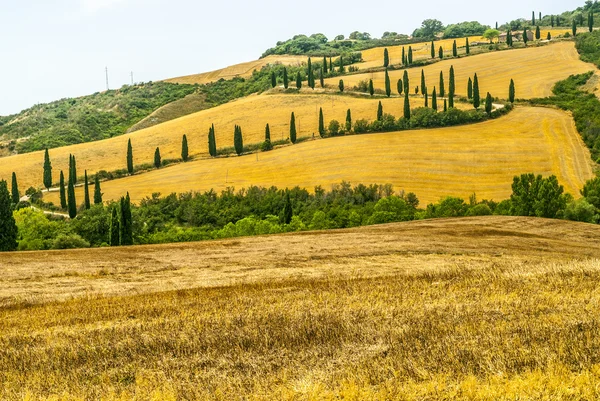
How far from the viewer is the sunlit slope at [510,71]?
5915 inches

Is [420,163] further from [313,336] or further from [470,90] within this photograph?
[313,336]

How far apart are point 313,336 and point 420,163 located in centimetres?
9571

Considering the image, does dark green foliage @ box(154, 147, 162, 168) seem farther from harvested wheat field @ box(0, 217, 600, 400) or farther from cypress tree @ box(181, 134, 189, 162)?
harvested wheat field @ box(0, 217, 600, 400)

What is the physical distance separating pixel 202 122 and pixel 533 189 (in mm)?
103698

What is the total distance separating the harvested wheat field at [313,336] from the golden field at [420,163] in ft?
234

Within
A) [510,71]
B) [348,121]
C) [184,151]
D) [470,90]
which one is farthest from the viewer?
[510,71]

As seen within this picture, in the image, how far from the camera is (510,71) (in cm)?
16438

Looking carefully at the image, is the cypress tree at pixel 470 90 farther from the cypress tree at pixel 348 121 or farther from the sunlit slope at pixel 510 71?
the cypress tree at pixel 348 121

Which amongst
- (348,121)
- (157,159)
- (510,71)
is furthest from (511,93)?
(157,159)

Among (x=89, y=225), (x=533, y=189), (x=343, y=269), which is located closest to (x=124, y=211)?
(x=89, y=225)

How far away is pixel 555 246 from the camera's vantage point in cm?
4078

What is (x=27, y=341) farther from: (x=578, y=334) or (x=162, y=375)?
(x=578, y=334)

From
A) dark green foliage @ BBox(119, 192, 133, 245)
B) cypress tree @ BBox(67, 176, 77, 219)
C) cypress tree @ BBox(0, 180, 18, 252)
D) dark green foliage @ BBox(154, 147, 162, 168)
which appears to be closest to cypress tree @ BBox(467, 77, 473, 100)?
A: dark green foliage @ BBox(154, 147, 162, 168)

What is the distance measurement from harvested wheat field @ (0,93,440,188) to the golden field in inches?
465
